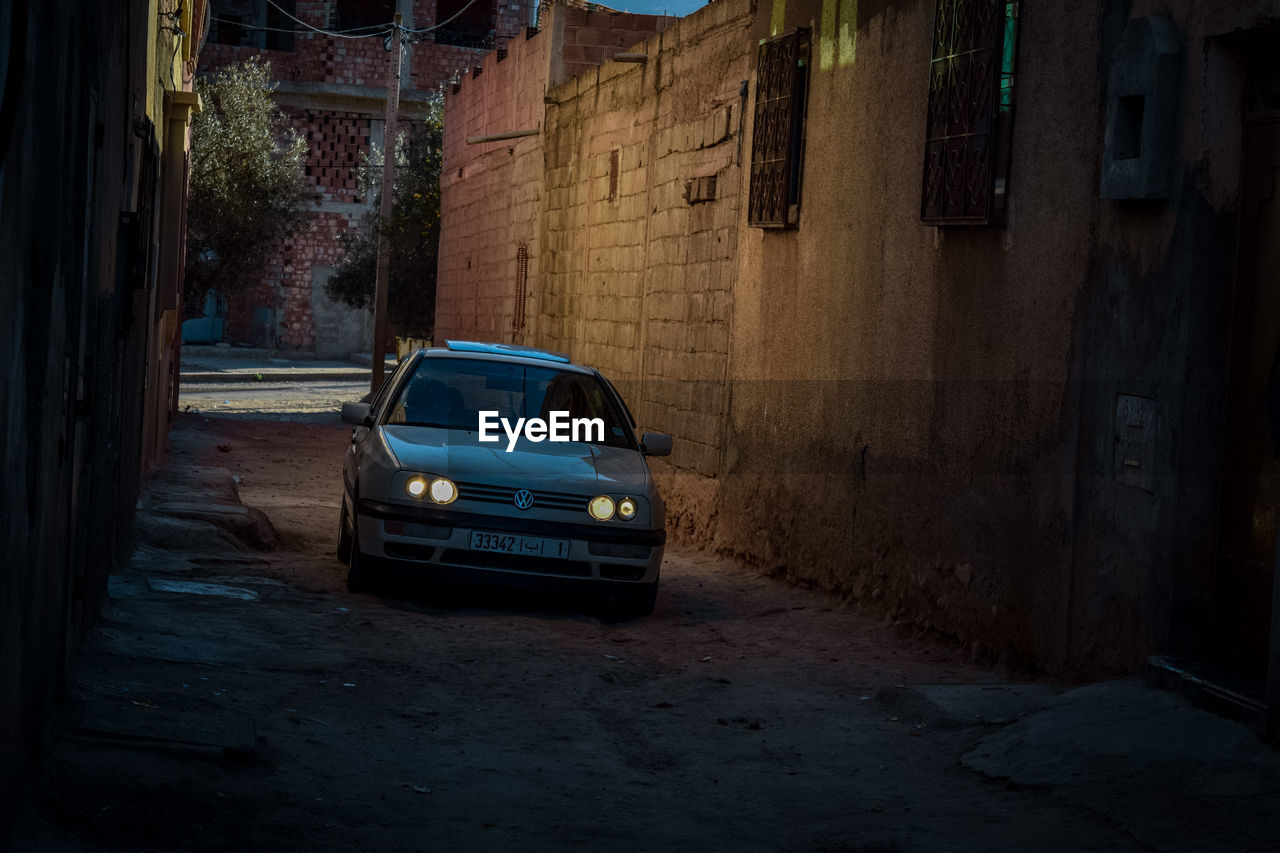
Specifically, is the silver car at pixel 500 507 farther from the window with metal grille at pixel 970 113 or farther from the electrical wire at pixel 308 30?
the electrical wire at pixel 308 30

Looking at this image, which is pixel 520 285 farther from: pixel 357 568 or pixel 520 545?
pixel 520 545

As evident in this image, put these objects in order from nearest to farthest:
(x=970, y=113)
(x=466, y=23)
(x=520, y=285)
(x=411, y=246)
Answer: (x=970, y=113)
(x=520, y=285)
(x=411, y=246)
(x=466, y=23)

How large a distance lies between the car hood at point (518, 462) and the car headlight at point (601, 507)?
1.8 inches

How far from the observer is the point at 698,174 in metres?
12.7

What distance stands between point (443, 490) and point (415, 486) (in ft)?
0.50

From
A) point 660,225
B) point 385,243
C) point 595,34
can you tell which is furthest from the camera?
point 385,243

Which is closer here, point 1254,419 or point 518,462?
point 1254,419

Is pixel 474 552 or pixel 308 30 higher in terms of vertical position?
pixel 308 30

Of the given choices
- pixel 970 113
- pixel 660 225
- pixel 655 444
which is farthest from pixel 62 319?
pixel 660 225

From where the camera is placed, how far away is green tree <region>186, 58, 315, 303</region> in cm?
3212

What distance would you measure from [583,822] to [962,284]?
4120mm

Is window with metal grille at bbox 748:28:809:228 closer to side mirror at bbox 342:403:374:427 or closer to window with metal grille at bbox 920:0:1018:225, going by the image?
window with metal grille at bbox 920:0:1018:225

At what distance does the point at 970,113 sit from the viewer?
8008 millimetres

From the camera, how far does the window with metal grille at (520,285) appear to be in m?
18.3
